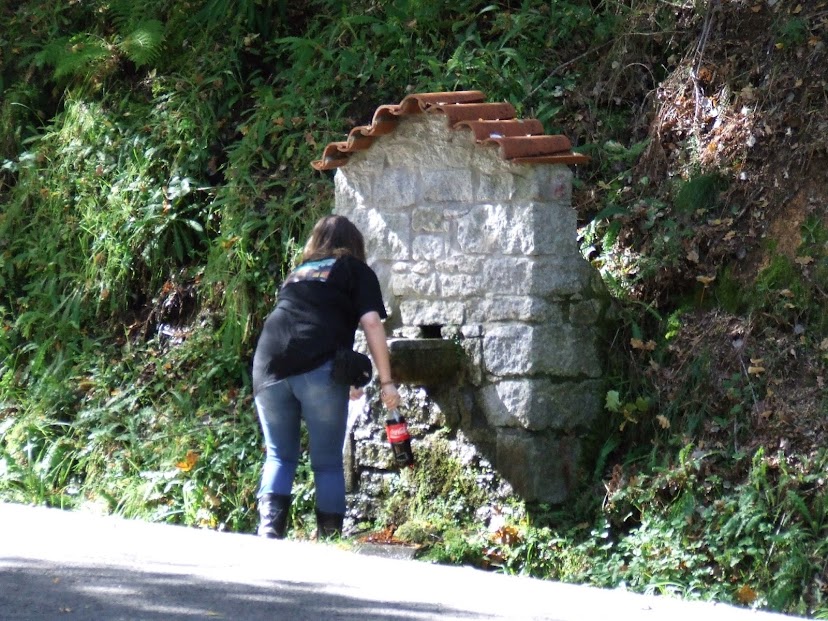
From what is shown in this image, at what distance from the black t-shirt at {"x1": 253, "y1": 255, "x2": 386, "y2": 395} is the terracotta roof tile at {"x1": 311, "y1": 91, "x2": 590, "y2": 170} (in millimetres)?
972

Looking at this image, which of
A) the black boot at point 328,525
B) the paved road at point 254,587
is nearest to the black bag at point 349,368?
the black boot at point 328,525

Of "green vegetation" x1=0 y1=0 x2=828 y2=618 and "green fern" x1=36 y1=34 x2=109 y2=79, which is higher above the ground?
"green fern" x1=36 y1=34 x2=109 y2=79

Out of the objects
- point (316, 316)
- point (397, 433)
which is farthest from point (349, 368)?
point (397, 433)

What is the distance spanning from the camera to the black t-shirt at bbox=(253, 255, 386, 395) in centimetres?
613

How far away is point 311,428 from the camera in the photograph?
6246mm

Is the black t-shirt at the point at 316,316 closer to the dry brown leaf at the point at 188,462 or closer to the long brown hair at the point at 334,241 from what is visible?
the long brown hair at the point at 334,241

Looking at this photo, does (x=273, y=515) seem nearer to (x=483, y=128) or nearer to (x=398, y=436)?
(x=398, y=436)

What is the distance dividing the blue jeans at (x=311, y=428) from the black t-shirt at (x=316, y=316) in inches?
2.9

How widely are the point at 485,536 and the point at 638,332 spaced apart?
4.80 ft

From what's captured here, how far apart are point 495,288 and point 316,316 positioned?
1.07 m

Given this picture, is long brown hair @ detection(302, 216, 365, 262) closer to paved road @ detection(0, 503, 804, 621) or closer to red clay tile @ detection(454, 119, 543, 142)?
red clay tile @ detection(454, 119, 543, 142)

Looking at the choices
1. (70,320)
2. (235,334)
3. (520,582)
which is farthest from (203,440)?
(520,582)

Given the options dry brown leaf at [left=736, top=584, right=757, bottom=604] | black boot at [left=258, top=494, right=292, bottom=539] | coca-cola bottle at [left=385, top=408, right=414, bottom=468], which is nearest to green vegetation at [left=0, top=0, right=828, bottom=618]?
dry brown leaf at [left=736, top=584, right=757, bottom=604]

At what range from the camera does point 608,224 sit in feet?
24.9
